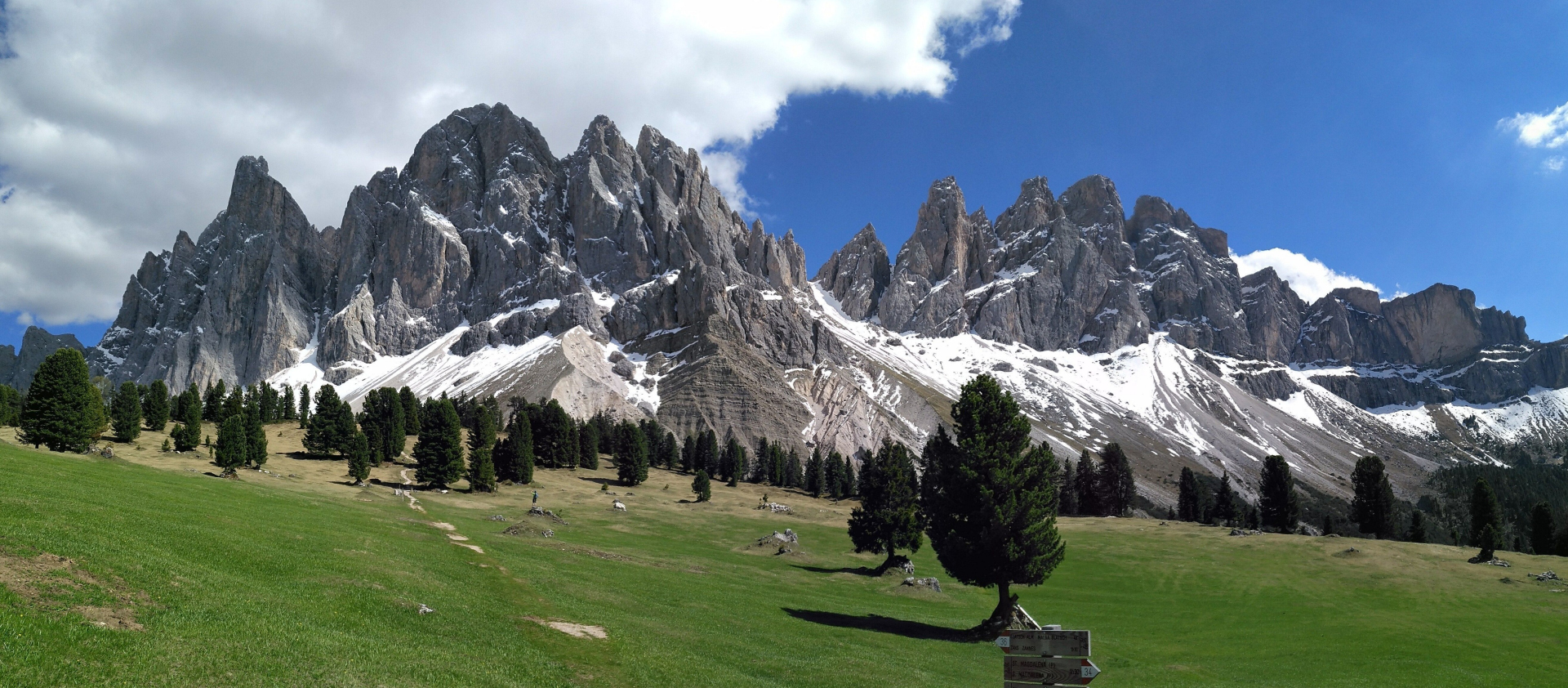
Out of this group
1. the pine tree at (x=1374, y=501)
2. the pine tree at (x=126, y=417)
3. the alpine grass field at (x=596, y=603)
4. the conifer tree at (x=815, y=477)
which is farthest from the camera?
the conifer tree at (x=815, y=477)

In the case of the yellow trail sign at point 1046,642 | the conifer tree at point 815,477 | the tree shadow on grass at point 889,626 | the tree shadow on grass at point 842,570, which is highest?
the yellow trail sign at point 1046,642

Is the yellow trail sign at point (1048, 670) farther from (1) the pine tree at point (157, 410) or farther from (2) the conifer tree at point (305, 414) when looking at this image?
(2) the conifer tree at point (305, 414)

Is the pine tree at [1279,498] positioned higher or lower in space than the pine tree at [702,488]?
higher

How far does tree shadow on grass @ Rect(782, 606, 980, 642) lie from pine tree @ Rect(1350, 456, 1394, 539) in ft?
297

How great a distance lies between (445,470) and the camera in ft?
288

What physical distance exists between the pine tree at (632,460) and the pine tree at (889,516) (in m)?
58.1

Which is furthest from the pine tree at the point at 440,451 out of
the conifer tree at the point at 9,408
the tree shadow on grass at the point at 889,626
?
the tree shadow on grass at the point at 889,626

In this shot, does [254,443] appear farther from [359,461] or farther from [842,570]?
[842,570]

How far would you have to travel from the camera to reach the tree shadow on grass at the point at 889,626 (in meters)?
39.0

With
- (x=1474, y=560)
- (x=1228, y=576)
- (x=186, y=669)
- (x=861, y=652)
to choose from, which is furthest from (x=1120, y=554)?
(x=186, y=669)

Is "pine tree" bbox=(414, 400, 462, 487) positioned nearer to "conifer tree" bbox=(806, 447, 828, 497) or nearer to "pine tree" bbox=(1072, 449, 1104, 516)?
"conifer tree" bbox=(806, 447, 828, 497)

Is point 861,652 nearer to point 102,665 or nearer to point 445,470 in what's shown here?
point 102,665

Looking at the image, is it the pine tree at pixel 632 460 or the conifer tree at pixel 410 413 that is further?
the conifer tree at pixel 410 413

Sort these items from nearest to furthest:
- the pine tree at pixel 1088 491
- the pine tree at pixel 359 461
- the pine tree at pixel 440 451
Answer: the pine tree at pixel 359 461 < the pine tree at pixel 440 451 < the pine tree at pixel 1088 491
